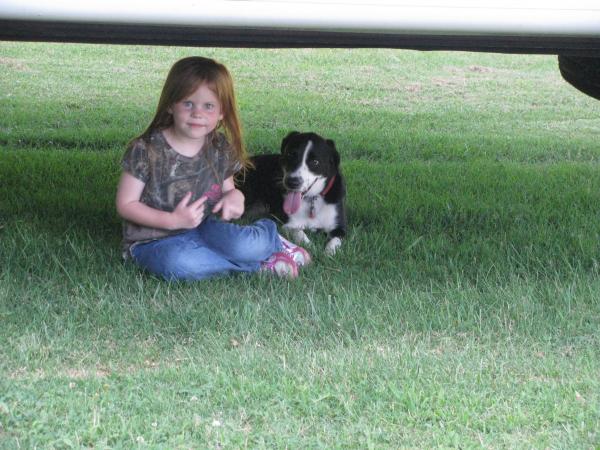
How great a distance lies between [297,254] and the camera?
4797 mm

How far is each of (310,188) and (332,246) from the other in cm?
56

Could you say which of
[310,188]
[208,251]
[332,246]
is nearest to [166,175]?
[208,251]

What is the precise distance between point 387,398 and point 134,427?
0.80 m

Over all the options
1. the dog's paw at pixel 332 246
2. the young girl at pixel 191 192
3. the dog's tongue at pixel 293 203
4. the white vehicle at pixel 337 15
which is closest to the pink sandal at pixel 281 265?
the young girl at pixel 191 192

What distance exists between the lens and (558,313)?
12.8ft

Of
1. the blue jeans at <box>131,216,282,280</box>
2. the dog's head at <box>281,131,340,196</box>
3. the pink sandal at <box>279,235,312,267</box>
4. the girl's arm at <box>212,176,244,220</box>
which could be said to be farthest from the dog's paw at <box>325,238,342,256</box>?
the girl's arm at <box>212,176,244,220</box>

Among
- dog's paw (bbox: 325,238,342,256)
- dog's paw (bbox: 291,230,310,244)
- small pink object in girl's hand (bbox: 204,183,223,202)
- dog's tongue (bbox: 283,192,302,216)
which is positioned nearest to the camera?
small pink object in girl's hand (bbox: 204,183,223,202)

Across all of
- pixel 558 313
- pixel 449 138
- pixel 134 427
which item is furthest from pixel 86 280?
pixel 449 138

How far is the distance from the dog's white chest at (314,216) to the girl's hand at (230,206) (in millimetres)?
856

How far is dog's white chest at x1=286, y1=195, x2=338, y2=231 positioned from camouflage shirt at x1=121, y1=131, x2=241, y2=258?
0.86 metres

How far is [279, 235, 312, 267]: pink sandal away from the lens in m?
4.73

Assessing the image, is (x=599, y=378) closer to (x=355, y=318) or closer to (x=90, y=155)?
(x=355, y=318)

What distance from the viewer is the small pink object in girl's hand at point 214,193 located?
4.69 metres

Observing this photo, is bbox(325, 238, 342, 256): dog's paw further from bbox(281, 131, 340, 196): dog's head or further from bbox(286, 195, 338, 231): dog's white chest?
bbox(281, 131, 340, 196): dog's head
